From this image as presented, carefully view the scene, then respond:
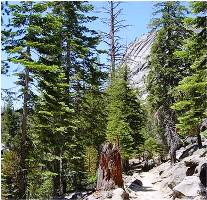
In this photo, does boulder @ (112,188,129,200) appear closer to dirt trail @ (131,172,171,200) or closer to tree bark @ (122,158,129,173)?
dirt trail @ (131,172,171,200)

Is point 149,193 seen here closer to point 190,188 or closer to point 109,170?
point 109,170

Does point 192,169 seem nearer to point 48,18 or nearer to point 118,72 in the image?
point 48,18

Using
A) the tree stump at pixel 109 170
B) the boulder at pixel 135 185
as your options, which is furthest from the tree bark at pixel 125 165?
the tree stump at pixel 109 170

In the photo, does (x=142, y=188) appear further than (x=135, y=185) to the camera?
No

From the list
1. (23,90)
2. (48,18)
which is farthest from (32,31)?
(23,90)

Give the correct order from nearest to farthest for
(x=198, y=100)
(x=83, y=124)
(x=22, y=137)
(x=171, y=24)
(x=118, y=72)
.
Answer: (x=22, y=137) < (x=198, y=100) < (x=83, y=124) < (x=171, y=24) < (x=118, y=72)

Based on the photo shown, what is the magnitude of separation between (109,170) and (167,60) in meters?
13.0

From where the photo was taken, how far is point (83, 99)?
28.3 m

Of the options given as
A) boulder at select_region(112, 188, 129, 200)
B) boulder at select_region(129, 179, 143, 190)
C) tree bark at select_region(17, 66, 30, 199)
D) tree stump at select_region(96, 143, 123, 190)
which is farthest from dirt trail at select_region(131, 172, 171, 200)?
tree bark at select_region(17, 66, 30, 199)

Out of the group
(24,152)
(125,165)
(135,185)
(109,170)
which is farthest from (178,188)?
(125,165)

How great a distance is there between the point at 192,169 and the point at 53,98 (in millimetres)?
8486

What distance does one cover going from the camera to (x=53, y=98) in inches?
837

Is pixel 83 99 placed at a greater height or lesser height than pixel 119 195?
greater

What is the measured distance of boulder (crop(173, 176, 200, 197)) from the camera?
16547 millimetres
